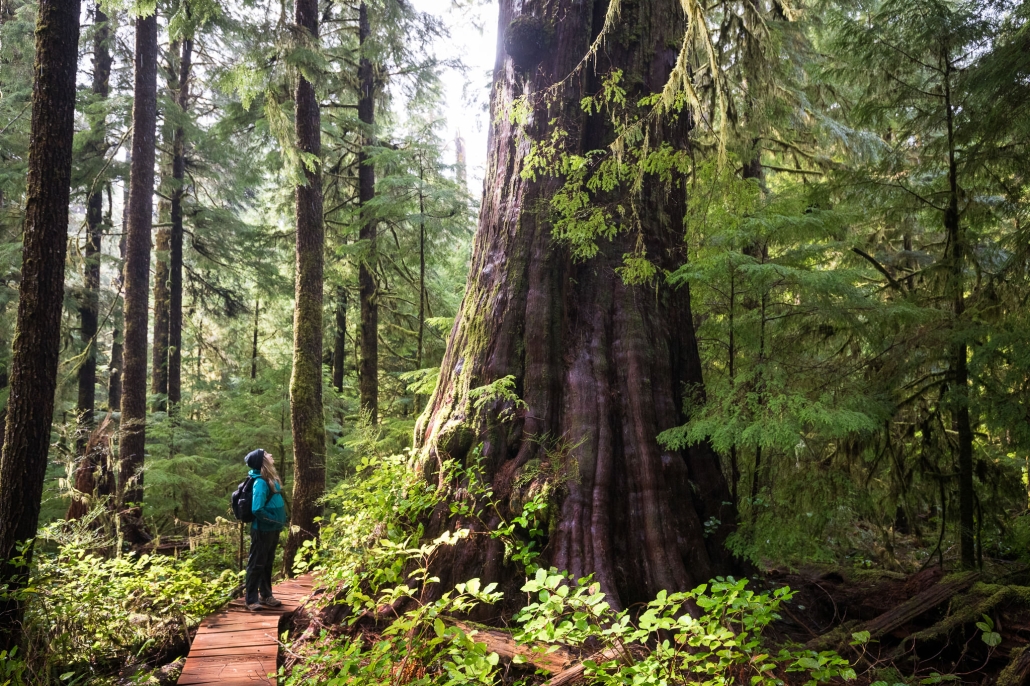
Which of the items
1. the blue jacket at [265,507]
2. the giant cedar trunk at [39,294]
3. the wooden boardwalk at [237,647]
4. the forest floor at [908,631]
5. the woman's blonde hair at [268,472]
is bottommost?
the wooden boardwalk at [237,647]

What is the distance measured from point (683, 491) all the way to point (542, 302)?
2013 mm

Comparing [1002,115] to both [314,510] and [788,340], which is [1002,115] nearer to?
[788,340]

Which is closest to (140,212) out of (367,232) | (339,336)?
(367,232)

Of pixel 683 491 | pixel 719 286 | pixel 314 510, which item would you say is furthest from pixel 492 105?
pixel 314 510

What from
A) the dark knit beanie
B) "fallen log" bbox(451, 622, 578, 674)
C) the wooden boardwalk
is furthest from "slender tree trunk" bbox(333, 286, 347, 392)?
"fallen log" bbox(451, 622, 578, 674)

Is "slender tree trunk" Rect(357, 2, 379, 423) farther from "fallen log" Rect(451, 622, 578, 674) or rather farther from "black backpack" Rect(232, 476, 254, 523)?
"fallen log" Rect(451, 622, 578, 674)

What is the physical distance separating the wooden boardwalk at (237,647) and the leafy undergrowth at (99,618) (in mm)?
420

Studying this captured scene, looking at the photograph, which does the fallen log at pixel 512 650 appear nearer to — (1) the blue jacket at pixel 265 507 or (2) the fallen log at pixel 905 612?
(2) the fallen log at pixel 905 612

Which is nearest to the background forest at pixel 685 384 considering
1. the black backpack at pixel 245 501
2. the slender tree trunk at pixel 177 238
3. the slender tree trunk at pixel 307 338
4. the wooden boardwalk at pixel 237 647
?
the wooden boardwalk at pixel 237 647

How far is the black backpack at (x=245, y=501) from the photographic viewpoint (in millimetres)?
6297

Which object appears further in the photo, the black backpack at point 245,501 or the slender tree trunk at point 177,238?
the slender tree trunk at point 177,238

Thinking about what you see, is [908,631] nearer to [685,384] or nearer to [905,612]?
[905,612]

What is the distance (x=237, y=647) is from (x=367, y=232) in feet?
32.3

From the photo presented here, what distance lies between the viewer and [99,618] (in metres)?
5.62
